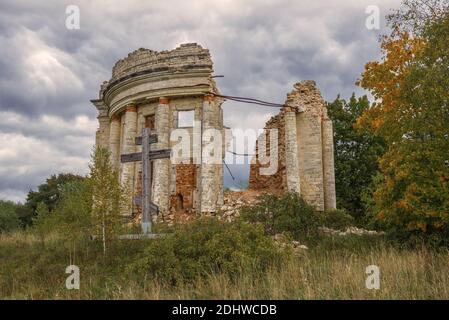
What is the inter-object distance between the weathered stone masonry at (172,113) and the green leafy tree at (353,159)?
1134 cm

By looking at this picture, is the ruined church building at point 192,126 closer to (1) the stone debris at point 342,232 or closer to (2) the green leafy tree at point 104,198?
(1) the stone debris at point 342,232

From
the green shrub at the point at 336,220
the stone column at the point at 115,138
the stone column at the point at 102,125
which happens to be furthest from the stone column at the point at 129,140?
the green shrub at the point at 336,220

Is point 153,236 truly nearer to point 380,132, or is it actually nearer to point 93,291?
point 93,291

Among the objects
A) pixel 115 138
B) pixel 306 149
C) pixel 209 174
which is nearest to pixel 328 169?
pixel 306 149

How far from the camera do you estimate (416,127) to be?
382 inches

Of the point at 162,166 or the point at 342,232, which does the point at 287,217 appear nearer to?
the point at 342,232

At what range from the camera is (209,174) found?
1731cm

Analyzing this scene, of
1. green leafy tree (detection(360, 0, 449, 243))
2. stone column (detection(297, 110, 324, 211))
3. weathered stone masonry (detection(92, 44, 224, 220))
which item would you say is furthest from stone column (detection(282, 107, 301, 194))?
green leafy tree (detection(360, 0, 449, 243))

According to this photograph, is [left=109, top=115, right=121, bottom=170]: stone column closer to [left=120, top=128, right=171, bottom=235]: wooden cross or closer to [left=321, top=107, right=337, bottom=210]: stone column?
[left=120, top=128, right=171, bottom=235]: wooden cross

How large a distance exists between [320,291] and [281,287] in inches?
23.3

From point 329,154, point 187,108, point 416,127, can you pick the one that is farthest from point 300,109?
point 416,127

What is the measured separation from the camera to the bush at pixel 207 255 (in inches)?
302

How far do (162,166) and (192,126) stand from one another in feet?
7.64

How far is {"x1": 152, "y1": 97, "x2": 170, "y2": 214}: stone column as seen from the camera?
1763 centimetres
